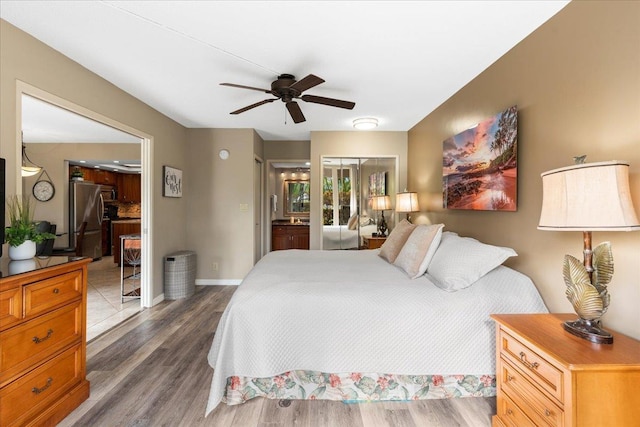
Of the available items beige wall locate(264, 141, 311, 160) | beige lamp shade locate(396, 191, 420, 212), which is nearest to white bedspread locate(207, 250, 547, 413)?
beige lamp shade locate(396, 191, 420, 212)

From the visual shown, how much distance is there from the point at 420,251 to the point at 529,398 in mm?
1105

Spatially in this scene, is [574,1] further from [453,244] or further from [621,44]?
[453,244]

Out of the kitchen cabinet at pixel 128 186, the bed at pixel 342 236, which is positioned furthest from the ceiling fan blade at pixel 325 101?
Result: the kitchen cabinet at pixel 128 186

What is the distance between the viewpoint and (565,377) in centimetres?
114

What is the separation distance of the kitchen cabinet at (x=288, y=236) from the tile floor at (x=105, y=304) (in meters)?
2.69

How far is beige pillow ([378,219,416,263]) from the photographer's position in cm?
278

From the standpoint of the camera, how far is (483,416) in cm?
174

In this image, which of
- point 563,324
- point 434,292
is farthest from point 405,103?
point 563,324

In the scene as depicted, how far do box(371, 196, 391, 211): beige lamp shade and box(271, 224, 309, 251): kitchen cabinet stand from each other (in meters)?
2.04

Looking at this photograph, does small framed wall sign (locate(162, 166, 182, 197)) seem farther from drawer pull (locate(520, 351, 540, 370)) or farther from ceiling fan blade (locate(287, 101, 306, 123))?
drawer pull (locate(520, 351, 540, 370))

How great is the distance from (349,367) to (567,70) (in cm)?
216

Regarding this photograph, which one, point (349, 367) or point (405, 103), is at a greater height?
point (405, 103)

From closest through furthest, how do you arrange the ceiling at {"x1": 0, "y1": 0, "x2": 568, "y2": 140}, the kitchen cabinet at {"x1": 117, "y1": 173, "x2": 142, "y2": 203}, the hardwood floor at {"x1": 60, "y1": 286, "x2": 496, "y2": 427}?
the hardwood floor at {"x1": 60, "y1": 286, "x2": 496, "y2": 427} < the ceiling at {"x1": 0, "y1": 0, "x2": 568, "y2": 140} < the kitchen cabinet at {"x1": 117, "y1": 173, "x2": 142, "y2": 203}

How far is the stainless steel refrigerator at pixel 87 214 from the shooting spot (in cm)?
587
